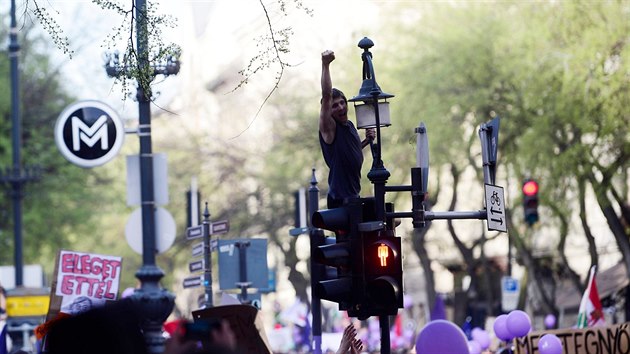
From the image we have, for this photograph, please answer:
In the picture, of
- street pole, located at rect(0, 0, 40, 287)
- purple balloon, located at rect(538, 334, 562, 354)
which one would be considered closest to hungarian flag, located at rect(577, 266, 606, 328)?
purple balloon, located at rect(538, 334, 562, 354)

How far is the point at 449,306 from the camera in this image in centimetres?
5659

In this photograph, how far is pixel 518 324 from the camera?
606 inches

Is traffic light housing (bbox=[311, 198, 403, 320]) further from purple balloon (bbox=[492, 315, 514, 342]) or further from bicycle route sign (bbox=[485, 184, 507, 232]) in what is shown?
purple balloon (bbox=[492, 315, 514, 342])

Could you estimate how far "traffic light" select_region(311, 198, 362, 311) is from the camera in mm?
11453

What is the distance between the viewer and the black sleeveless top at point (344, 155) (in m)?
11.2

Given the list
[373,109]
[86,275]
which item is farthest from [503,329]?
[86,275]

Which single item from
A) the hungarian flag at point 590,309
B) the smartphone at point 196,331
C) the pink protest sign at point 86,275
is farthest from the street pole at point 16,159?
the smartphone at point 196,331

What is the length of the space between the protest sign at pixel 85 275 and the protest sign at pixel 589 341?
415 centimetres

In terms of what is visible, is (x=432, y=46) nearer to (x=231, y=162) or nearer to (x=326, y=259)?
(x=231, y=162)

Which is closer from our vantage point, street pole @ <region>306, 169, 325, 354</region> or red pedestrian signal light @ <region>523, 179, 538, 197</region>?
street pole @ <region>306, 169, 325, 354</region>

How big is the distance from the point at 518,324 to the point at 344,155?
490 cm

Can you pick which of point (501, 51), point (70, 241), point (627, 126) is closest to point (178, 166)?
point (70, 241)

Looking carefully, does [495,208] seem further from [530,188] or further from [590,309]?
[530,188]

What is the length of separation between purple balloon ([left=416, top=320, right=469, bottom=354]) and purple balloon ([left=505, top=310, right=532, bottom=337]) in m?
2.14
